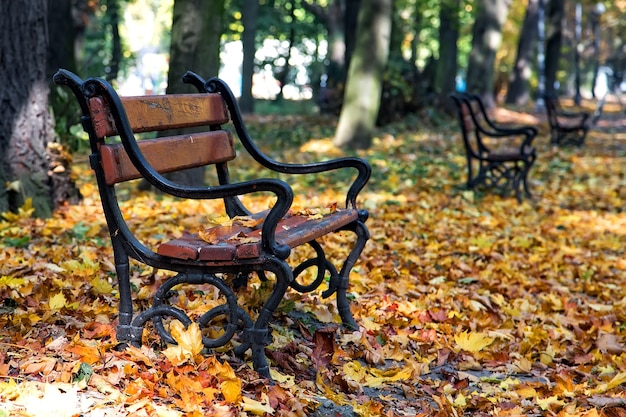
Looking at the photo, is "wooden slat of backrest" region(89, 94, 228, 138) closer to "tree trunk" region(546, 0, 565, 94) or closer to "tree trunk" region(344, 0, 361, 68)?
"tree trunk" region(344, 0, 361, 68)

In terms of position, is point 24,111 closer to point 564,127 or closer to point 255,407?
point 255,407

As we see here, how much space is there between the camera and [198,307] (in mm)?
3764

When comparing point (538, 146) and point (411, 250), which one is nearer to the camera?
point (411, 250)

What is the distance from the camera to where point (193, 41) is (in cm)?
758

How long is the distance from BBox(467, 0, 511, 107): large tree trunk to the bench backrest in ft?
52.7

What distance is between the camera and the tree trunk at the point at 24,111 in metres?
5.79

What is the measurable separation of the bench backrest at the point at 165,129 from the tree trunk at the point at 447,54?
1450cm

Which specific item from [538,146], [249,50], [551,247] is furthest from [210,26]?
[249,50]

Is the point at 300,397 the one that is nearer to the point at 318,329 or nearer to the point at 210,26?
the point at 318,329

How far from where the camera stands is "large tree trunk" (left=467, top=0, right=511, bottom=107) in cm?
1900

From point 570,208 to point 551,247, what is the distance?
91.8 inches

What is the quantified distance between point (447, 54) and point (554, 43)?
6933 millimetres

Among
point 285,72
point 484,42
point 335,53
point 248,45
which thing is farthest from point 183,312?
point 285,72

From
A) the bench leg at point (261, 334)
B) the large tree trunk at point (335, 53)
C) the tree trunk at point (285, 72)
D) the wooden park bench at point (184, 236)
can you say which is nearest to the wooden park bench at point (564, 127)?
the large tree trunk at point (335, 53)
